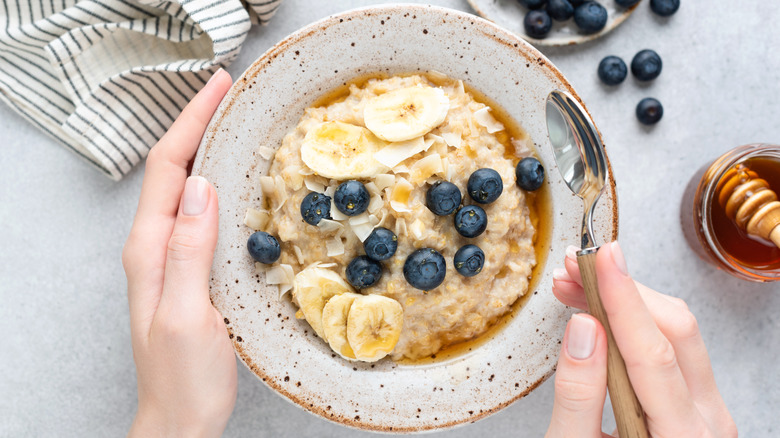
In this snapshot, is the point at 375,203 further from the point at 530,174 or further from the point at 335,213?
the point at 530,174

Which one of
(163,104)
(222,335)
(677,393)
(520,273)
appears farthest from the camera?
(163,104)

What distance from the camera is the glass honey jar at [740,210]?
85.0 inches

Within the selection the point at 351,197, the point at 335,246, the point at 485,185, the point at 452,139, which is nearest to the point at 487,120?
the point at 452,139

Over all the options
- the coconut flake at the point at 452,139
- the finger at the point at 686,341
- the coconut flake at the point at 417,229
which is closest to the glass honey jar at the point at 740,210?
the finger at the point at 686,341

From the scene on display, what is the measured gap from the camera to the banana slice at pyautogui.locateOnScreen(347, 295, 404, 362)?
182 cm

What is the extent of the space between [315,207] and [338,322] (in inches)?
14.8

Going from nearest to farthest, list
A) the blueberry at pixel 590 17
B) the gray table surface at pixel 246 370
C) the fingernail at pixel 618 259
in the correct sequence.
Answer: the fingernail at pixel 618 259 < the blueberry at pixel 590 17 < the gray table surface at pixel 246 370

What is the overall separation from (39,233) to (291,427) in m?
1.30

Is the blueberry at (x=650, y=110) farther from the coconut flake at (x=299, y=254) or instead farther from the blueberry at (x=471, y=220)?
the coconut flake at (x=299, y=254)

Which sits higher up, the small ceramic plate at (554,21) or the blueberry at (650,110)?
the small ceramic plate at (554,21)

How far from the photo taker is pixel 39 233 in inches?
93.3

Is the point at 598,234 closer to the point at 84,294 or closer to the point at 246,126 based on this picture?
the point at 246,126

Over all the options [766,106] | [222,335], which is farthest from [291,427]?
[766,106]

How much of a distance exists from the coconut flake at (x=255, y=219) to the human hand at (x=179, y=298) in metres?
0.13
